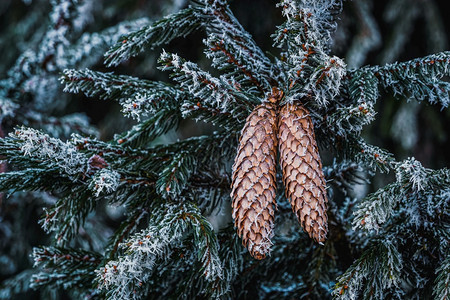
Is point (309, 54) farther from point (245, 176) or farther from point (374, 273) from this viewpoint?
point (374, 273)

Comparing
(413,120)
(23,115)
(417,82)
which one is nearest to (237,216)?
(417,82)

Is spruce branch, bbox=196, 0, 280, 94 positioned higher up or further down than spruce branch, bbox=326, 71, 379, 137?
higher up

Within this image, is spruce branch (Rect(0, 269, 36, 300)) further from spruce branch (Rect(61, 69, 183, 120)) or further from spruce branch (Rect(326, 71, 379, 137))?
spruce branch (Rect(326, 71, 379, 137))

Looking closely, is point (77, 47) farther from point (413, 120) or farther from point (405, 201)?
point (413, 120)

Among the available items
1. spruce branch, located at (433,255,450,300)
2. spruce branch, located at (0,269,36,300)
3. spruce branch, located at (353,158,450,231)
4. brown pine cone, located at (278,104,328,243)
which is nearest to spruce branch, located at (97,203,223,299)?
brown pine cone, located at (278,104,328,243)

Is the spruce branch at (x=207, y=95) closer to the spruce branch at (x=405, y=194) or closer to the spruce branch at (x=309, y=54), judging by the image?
the spruce branch at (x=309, y=54)

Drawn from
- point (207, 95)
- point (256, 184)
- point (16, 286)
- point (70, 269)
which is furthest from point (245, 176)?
point (16, 286)
